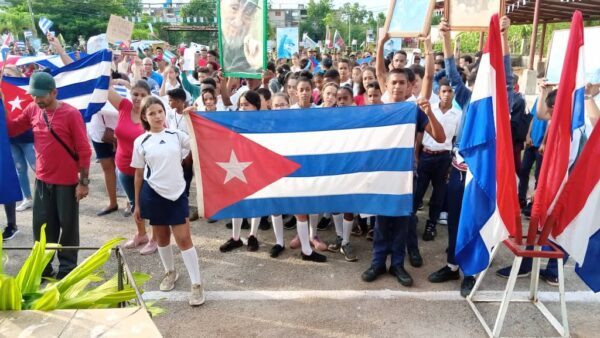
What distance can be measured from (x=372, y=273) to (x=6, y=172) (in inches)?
145

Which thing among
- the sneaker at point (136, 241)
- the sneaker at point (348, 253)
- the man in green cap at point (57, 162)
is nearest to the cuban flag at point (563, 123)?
the sneaker at point (348, 253)

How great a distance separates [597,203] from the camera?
310 cm

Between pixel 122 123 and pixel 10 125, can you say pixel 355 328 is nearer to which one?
pixel 122 123

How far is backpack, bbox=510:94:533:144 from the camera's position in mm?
5500

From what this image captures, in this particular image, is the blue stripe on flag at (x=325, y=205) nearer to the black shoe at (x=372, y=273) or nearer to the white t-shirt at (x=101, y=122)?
the black shoe at (x=372, y=273)

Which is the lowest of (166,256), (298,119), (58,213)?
(166,256)

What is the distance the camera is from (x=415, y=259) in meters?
4.63

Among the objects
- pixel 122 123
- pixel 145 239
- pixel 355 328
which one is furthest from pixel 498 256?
pixel 122 123

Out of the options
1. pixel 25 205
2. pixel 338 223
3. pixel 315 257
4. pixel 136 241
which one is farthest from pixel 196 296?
pixel 25 205

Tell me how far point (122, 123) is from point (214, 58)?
637 centimetres

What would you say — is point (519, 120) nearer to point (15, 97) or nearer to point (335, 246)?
point (335, 246)

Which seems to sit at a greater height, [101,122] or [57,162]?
[101,122]

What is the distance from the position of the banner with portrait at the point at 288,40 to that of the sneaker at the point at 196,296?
1114cm

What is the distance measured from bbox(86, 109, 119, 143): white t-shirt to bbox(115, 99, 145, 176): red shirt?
3.45 feet
